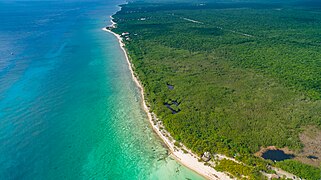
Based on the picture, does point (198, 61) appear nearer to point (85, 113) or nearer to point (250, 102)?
point (250, 102)

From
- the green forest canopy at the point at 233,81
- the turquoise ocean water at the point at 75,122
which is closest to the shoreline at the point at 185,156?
the turquoise ocean water at the point at 75,122

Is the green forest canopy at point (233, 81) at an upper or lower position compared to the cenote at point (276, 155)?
upper

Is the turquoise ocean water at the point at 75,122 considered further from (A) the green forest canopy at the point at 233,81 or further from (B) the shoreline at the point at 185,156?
(A) the green forest canopy at the point at 233,81

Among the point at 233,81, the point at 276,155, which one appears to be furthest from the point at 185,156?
the point at 233,81

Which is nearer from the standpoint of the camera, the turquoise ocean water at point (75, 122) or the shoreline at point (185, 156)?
the shoreline at point (185, 156)

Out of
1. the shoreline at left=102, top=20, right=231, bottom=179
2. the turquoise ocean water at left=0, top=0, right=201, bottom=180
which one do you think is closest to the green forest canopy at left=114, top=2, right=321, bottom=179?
the shoreline at left=102, top=20, right=231, bottom=179

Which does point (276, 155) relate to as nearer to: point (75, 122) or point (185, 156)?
point (185, 156)
